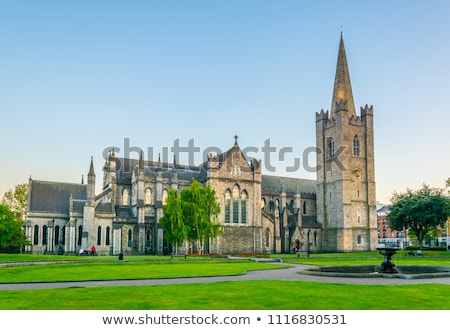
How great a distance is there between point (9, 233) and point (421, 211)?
199 feet

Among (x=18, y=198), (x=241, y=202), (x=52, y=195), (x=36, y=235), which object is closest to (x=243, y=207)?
(x=241, y=202)

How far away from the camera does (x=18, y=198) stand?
3531 inches

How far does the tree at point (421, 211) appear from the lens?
77000 millimetres

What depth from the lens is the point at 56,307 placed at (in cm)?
1442

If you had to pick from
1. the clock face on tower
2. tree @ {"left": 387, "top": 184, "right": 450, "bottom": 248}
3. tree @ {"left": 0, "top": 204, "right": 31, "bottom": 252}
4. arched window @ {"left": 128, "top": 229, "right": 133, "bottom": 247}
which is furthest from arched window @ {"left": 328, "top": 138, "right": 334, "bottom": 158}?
tree @ {"left": 0, "top": 204, "right": 31, "bottom": 252}

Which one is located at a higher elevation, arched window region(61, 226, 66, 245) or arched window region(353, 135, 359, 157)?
arched window region(353, 135, 359, 157)

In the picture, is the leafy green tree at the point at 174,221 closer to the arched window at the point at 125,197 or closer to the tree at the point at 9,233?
the arched window at the point at 125,197

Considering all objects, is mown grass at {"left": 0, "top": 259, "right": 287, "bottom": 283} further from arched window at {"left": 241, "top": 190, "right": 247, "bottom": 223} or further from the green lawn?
arched window at {"left": 241, "top": 190, "right": 247, "bottom": 223}

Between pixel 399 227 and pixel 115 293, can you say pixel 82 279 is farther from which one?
pixel 399 227

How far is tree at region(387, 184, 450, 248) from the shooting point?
77000 millimetres

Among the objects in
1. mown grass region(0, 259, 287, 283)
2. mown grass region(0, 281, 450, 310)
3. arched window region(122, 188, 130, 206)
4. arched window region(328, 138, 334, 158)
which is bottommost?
mown grass region(0, 259, 287, 283)

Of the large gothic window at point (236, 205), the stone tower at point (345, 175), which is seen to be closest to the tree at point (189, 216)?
the large gothic window at point (236, 205)

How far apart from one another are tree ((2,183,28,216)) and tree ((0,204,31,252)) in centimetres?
2444
